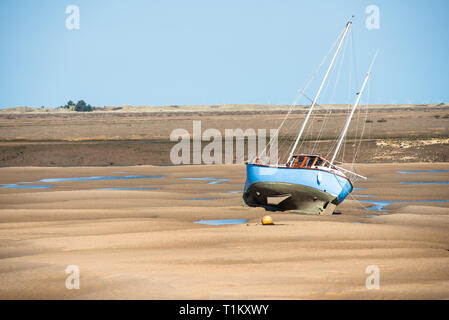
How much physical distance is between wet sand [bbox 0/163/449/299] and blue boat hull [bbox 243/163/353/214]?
90 cm

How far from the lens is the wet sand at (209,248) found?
13414mm

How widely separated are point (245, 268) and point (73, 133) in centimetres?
7132

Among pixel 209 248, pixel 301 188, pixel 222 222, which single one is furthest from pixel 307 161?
pixel 209 248

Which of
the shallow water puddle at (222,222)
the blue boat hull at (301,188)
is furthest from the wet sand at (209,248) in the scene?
the blue boat hull at (301,188)

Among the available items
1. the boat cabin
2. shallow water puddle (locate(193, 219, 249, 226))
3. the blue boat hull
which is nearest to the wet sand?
shallow water puddle (locate(193, 219, 249, 226))

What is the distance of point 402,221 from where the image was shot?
23469 mm

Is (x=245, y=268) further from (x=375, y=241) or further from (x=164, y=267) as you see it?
→ (x=375, y=241)

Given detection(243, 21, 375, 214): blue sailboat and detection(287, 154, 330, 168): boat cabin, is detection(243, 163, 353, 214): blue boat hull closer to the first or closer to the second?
detection(243, 21, 375, 214): blue sailboat

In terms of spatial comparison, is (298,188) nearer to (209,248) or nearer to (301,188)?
(301,188)

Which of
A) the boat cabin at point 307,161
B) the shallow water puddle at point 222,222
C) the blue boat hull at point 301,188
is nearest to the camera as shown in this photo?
the shallow water puddle at point 222,222

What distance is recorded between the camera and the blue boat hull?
26391mm

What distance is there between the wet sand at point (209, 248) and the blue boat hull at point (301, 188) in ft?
2.94

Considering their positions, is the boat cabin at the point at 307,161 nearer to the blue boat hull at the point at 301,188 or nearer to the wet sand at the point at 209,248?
the blue boat hull at the point at 301,188
